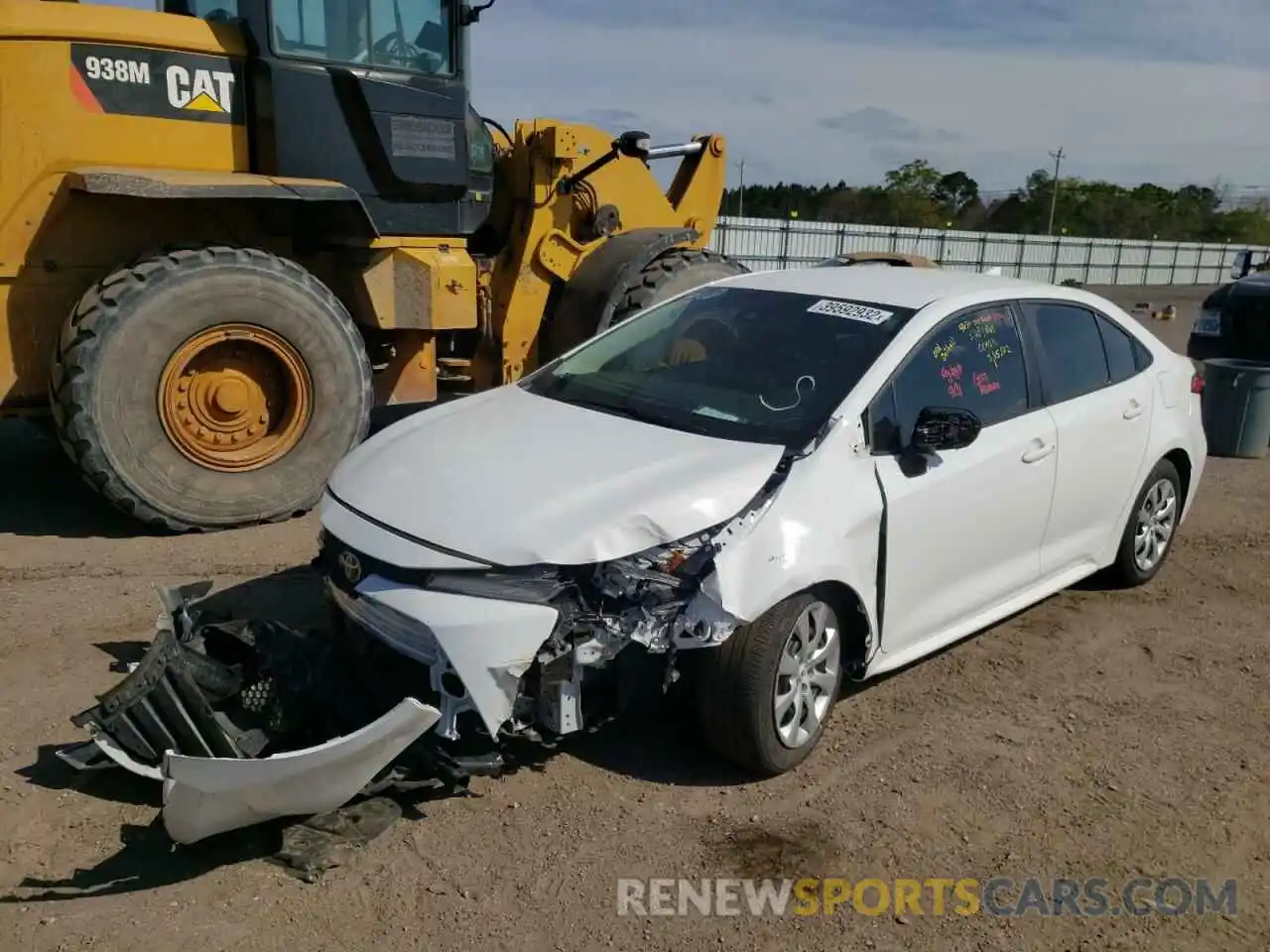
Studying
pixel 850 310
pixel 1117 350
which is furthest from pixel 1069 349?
pixel 850 310

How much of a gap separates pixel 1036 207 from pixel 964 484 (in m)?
59.8

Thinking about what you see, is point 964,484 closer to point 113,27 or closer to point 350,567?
point 350,567

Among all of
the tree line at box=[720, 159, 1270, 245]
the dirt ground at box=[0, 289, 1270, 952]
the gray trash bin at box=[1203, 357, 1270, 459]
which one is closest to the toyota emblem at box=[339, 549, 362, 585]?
the dirt ground at box=[0, 289, 1270, 952]

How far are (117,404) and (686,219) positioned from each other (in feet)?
14.9

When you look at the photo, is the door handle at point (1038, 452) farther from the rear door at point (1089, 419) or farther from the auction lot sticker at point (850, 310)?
the auction lot sticker at point (850, 310)

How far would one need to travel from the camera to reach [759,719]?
346 centimetres

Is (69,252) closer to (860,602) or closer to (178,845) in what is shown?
(178,845)

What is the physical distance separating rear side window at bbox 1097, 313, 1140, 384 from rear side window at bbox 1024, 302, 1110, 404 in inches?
1.8

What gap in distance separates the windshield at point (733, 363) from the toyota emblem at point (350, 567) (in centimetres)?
118

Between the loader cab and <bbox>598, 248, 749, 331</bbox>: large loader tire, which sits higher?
the loader cab

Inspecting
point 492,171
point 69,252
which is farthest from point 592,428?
point 492,171

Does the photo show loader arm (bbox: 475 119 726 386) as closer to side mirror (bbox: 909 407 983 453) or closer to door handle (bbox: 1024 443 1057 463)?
door handle (bbox: 1024 443 1057 463)

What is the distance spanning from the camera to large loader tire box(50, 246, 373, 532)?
5.37 metres

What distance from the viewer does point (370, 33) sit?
6379 mm
